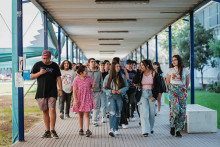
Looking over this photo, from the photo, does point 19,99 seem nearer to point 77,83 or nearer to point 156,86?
point 77,83

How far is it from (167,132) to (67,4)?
4.81 m

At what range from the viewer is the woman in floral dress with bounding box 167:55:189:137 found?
629 centimetres

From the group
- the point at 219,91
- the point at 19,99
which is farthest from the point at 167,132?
the point at 219,91

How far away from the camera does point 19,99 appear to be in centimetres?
603

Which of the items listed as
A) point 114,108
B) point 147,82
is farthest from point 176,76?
point 114,108

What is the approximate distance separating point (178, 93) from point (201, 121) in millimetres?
984

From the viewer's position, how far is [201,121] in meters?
6.73

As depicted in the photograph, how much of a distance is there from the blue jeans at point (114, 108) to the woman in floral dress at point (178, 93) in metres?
1.08

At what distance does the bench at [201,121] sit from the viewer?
6695mm

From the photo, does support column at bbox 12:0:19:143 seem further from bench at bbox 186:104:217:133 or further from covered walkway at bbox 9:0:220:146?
bench at bbox 186:104:217:133

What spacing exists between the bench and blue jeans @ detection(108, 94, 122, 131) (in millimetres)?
1579

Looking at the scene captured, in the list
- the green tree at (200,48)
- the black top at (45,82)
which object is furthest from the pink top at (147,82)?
the green tree at (200,48)

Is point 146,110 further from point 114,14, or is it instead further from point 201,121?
point 114,14

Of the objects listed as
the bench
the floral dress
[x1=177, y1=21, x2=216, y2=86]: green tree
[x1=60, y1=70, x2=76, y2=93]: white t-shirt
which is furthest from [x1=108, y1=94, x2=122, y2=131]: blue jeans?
[x1=177, y1=21, x2=216, y2=86]: green tree
